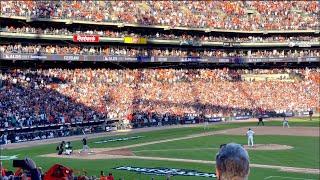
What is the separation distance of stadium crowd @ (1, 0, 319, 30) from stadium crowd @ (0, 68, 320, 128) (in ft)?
20.3

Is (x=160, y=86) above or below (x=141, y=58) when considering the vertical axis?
below

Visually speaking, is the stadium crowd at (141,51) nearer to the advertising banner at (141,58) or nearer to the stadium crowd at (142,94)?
the advertising banner at (141,58)

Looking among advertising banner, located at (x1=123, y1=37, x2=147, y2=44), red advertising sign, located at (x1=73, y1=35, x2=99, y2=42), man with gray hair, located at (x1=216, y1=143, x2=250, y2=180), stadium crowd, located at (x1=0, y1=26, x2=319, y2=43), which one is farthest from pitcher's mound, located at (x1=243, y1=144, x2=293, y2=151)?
man with gray hair, located at (x1=216, y1=143, x2=250, y2=180)

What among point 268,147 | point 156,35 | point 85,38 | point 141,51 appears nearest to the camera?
point 268,147

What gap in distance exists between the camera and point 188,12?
73.4 metres

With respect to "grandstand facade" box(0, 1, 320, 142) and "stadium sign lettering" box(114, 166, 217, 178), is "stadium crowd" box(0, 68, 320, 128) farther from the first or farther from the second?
"stadium sign lettering" box(114, 166, 217, 178)

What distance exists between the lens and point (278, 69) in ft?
259

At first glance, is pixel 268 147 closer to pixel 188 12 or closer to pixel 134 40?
pixel 134 40

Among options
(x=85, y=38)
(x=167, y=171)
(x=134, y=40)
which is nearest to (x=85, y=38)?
(x=85, y=38)

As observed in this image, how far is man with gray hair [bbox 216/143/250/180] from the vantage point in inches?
178

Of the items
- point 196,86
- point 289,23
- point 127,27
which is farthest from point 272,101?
point 127,27

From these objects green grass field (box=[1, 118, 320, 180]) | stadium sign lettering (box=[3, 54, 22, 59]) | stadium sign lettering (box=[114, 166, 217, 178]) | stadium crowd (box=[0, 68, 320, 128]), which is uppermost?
stadium sign lettering (box=[3, 54, 22, 59])

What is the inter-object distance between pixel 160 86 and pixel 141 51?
5536 mm

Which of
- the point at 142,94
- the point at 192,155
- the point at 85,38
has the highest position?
the point at 85,38
